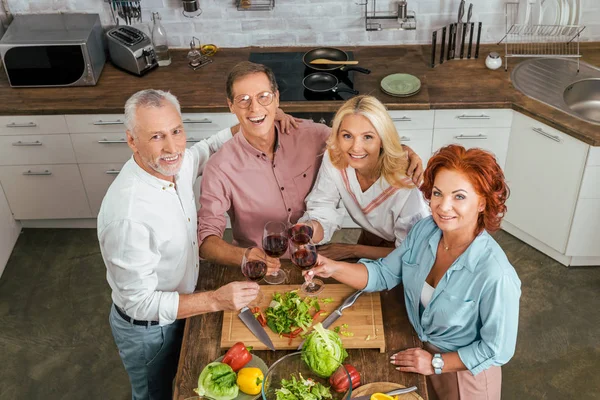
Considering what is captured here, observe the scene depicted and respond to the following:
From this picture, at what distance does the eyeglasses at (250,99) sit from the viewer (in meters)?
2.87

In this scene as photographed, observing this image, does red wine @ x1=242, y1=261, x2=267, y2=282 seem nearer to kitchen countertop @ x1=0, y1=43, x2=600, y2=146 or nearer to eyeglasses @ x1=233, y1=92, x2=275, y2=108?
eyeglasses @ x1=233, y1=92, x2=275, y2=108

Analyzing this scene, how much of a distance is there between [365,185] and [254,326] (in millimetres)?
861

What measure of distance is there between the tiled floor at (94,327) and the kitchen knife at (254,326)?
5.32ft

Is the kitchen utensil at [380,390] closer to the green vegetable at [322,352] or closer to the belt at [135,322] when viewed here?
the green vegetable at [322,352]

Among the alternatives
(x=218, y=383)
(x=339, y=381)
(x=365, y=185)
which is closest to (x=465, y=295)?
(x=339, y=381)

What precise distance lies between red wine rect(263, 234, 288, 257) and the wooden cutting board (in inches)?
7.2

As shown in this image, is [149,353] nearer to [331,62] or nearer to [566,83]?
[331,62]

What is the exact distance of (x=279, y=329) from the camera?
2.45m

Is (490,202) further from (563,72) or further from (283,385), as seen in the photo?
(563,72)

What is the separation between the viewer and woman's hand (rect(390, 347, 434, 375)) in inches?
92.4

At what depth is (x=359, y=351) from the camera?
2.41 metres

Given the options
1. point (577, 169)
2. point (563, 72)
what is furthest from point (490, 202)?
point (563, 72)

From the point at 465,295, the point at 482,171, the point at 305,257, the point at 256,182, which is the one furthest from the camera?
the point at 256,182

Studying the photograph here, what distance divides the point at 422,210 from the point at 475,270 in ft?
1.84
